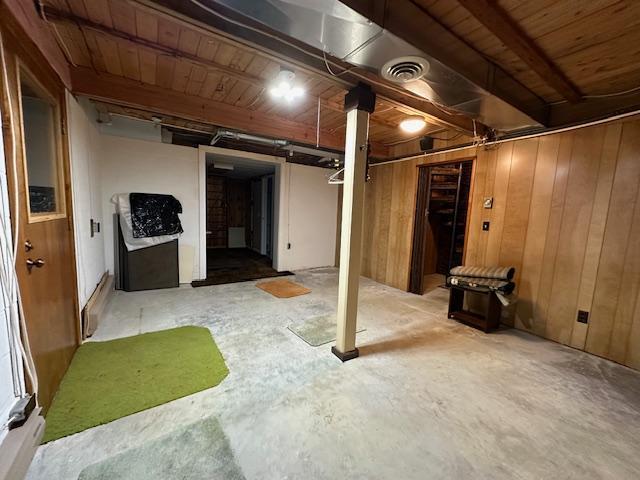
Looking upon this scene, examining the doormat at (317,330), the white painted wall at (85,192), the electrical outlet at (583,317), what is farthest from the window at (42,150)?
the electrical outlet at (583,317)

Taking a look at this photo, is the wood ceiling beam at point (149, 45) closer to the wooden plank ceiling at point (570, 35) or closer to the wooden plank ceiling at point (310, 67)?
the wooden plank ceiling at point (310, 67)

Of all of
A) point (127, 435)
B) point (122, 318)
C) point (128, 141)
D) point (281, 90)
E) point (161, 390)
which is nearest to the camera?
point (127, 435)

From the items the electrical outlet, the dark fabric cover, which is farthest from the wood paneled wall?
the dark fabric cover

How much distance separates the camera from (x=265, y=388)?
1872 mm

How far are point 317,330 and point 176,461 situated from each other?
1.65m

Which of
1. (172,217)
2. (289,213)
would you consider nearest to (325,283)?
(289,213)

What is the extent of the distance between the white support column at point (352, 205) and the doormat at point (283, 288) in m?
1.71

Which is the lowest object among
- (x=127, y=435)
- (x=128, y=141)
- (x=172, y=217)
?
(x=127, y=435)

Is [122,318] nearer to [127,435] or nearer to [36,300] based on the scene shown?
[36,300]

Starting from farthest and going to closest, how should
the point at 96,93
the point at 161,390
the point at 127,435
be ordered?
the point at 96,93 < the point at 161,390 < the point at 127,435

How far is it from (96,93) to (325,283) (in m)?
3.79

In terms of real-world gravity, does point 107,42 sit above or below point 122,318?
above

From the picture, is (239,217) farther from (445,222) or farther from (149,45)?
(149,45)

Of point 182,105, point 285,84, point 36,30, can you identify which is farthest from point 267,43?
point 182,105
